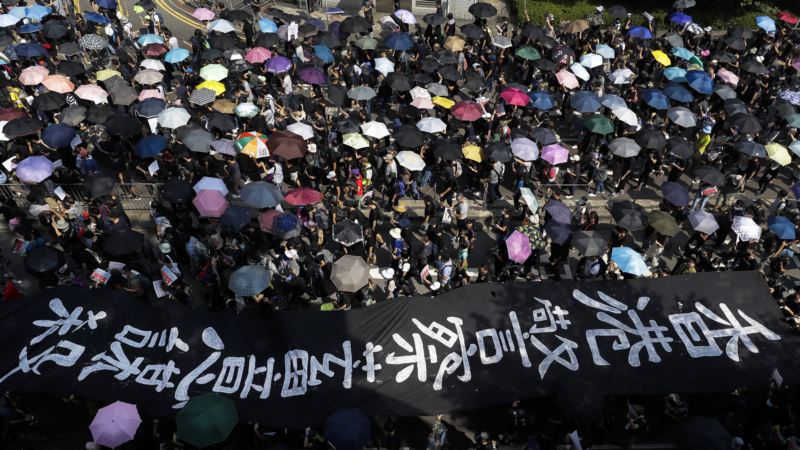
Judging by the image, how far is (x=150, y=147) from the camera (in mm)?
15242

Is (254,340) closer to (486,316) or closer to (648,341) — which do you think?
(486,316)

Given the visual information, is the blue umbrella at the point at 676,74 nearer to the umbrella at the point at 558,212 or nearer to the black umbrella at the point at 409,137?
the umbrella at the point at 558,212

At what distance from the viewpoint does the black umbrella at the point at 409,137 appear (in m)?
15.8

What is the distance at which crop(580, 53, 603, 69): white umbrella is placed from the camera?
20.9 m

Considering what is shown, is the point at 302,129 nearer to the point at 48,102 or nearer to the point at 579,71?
the point at 48,102

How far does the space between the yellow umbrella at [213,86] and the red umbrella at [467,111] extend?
8030 mm

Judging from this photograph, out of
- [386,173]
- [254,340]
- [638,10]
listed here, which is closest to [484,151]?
[386,173]

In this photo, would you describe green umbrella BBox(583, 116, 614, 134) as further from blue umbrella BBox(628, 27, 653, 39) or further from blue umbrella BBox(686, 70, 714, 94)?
blue umbrella BBox(628, 27, 653, 39)

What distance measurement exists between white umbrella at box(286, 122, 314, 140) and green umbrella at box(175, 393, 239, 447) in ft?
29.8

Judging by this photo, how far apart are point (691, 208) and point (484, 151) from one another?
262 inches

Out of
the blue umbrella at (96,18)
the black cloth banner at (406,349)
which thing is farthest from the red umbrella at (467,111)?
the blue umbrella at (96,18)

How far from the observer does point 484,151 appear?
15953 mm

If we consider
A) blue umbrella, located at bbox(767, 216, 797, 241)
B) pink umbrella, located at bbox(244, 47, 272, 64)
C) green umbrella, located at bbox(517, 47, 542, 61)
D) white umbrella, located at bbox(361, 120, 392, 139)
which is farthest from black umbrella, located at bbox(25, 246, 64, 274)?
blue umbrella, located at bbox(767, 216, 797, 241)

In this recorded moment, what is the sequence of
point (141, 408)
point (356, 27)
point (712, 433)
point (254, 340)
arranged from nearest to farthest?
1. point (712, 433)
2. point (141, 408)
3. point (254, 340)
4. point (356, 27)
